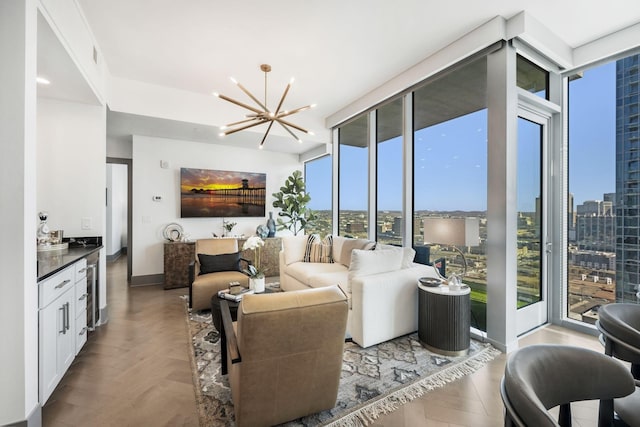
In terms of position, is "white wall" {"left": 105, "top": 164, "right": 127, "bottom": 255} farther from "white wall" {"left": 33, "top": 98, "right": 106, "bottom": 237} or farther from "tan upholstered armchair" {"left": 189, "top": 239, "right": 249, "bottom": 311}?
"tan upholstered armchair" {"left": 189, "top": 239, "right": 249, "bottom": 311}

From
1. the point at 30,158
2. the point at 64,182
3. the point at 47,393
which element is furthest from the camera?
the point at 64,182

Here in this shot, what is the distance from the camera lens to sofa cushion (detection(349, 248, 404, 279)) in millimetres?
2854

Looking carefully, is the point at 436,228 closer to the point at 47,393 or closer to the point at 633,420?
the point at 633,420

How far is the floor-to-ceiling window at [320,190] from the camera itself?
5.77 metres

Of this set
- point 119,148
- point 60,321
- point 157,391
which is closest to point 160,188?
point 119,148

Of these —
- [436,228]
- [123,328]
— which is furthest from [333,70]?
[123,328]

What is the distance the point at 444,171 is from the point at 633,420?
284 centimetres

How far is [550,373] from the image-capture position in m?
1.03

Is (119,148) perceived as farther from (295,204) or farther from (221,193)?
(295,204)

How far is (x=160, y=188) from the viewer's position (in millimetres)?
5168

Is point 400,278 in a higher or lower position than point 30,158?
lower

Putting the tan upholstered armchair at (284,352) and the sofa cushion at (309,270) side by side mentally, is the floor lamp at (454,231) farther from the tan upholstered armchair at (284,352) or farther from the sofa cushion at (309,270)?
the sofa cushion at (309,270)

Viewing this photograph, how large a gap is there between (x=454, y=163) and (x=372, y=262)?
66.2 inches

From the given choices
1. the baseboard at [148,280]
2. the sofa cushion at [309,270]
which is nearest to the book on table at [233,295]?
the sofa cushion at [309,270]
